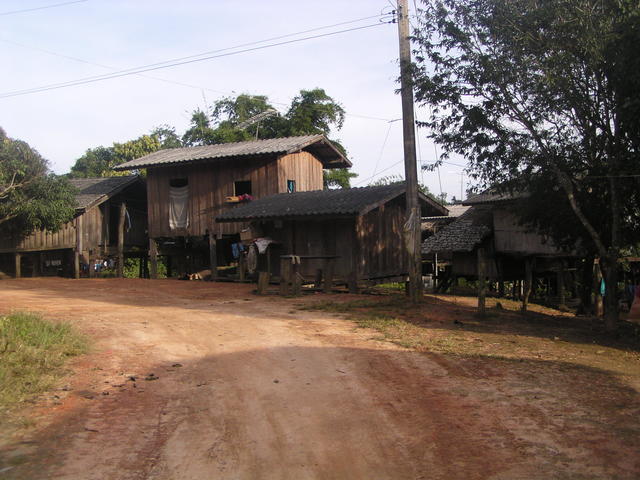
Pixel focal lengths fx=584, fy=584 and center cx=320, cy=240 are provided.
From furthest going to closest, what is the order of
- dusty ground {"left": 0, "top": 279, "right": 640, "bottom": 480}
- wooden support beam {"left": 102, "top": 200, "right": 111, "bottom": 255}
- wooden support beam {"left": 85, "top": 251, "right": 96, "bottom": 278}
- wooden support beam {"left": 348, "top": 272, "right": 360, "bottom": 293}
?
1. wooden support beam {"left": 102, "top": 200, "right": 111, "bottom": 255}
2. wooden support beam {"left": 85, "top": 251, "right": 96, "bottom": 278}
3. wooden support beam {"left": 348, "top": 272, "right": 360, "bottom": 293}
4. dusty ground {"left": 0, "top": 279, "right": 640, "bottom": 480}

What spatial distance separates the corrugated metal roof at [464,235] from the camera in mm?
24123

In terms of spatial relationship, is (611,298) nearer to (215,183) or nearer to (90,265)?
(215,183)

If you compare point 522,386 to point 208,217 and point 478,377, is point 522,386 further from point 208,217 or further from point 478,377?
point 208,217

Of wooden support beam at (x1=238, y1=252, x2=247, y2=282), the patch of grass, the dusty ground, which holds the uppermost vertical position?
wooden support beam at (x1=238, y1=252, x2=247, y2=282)

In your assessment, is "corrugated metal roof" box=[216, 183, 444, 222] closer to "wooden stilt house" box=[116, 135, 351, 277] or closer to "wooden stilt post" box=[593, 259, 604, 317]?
"wooden stilt house" box=[116, 135, 351, 277]

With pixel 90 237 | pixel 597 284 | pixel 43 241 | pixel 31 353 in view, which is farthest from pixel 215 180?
pixel 31 353

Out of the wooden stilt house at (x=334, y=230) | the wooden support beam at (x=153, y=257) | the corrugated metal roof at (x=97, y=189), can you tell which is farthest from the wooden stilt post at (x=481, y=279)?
the corrugated metal roof at (x=97, y=189)

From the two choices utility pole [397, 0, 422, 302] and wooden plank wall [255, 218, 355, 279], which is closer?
utility pole [397, 0, 422, 302]

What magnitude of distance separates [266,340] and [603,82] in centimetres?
783

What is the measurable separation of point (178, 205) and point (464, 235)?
12.1m

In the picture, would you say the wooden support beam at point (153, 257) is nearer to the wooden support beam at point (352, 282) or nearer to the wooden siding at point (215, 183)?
the wooden siding at point (215, 183)

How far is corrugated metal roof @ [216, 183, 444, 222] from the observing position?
58.0ft

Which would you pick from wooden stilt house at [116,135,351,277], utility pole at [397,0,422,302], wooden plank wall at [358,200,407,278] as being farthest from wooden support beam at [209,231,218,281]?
utility pole at [397,0,422,302]

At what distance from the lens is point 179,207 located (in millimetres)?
24469
